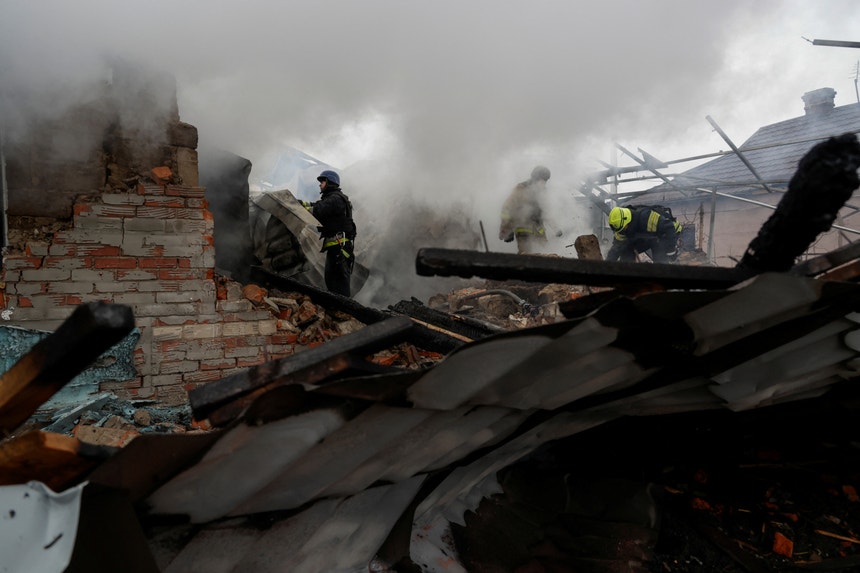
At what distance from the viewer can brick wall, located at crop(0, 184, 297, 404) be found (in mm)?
3916

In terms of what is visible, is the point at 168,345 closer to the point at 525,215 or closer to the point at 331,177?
the point at 331,177

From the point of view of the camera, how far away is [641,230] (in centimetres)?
753

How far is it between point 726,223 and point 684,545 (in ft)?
58.9

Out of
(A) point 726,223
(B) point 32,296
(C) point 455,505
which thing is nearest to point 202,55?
(B) point 32,296

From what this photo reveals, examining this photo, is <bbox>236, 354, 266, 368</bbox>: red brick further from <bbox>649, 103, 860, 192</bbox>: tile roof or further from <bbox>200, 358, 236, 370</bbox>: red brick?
<bbox>649, 103, 860, 192</bbox>: tile roof

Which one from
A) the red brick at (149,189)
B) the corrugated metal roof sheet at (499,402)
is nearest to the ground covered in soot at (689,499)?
the corrugated metal roof sheet at (499,402)

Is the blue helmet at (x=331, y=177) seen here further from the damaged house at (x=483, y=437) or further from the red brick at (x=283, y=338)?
the damaged house at (x=483, y=437)

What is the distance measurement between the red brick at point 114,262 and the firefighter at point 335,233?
2.31 meters

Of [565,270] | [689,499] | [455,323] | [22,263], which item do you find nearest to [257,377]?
[565,270]

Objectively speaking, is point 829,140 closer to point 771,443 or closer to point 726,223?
point 771,443

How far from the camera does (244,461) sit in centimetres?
116

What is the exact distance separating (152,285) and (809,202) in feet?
14.2

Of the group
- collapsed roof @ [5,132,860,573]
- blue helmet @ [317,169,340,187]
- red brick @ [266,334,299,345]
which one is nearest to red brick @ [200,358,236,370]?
red brick @ [266,334,299,345]

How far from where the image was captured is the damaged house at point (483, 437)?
3.37 ft
